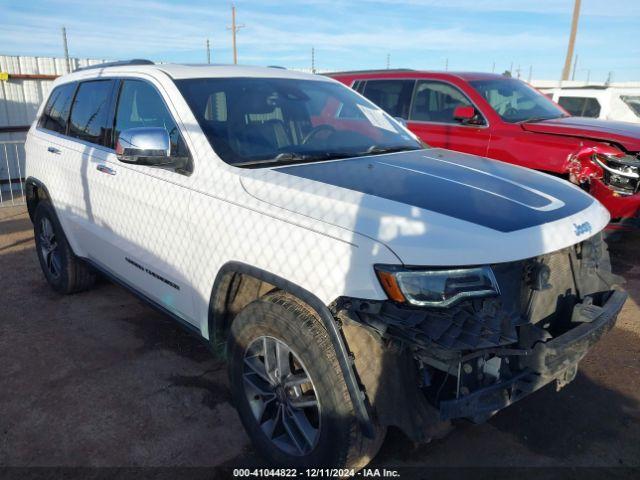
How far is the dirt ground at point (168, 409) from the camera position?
2.74 metres

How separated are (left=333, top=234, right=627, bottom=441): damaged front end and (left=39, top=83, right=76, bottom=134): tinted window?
3587 millimetres

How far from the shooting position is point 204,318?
2.86 metres

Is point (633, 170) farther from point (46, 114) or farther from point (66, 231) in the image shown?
point (46, 114)

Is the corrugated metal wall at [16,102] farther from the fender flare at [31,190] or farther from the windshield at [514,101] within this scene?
the windshield at [514,101]

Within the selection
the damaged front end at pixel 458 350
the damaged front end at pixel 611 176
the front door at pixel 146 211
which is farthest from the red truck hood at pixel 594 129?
the front door at pixel 146 211

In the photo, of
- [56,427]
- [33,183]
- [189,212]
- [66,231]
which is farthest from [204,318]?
[33,183]

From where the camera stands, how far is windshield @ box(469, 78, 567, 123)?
6.39 meters

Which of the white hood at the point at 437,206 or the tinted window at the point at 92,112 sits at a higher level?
the tinted window at the point at 92,112

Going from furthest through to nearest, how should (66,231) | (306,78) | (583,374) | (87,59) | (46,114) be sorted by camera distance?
(87,59)
(46,114)
(66,231)
(306,78)
(583,374)

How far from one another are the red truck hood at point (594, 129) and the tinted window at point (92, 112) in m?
4.52

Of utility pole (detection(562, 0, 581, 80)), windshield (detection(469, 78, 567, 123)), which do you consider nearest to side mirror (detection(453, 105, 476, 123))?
windshield (detection(469, 78, 567, 123))

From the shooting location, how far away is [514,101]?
6.62m

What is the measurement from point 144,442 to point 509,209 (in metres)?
2.26

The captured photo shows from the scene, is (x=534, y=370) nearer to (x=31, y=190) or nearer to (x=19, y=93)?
(x=31, y=190)
